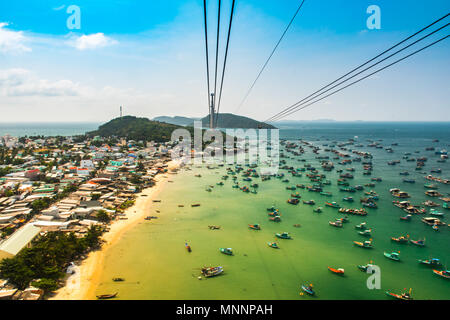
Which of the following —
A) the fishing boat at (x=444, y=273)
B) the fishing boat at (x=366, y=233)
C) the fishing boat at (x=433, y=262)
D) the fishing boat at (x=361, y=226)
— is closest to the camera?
the fishing boat at (x=444, y=273)

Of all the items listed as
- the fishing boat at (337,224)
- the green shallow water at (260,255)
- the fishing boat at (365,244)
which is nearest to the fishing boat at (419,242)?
the green shallow water at (260,255)

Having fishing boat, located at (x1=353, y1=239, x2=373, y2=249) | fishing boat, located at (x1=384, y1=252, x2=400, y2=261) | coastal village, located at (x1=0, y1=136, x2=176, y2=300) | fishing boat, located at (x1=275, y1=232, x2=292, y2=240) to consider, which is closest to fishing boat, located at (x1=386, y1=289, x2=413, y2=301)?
fishing boat, located at (x1=384, y1=252, x2=400, y2=261)

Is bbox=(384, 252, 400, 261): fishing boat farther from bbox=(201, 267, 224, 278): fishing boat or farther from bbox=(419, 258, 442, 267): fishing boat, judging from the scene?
bbox=(201, 267, 224, 278): fishing boat

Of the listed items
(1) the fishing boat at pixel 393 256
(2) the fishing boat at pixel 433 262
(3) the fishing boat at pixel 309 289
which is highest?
(1) the fishing boat at pixel 393 256

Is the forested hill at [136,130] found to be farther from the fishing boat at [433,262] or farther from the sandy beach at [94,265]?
the fishing boat at [433,262]

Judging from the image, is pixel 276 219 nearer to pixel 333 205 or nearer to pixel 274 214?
pixel 274 214

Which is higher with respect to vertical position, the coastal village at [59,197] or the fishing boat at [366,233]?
the coastal village at [59,197]
